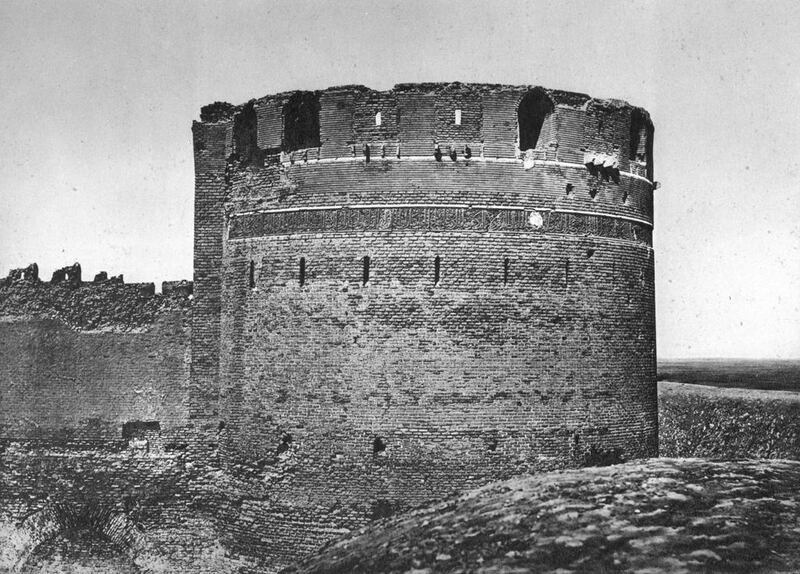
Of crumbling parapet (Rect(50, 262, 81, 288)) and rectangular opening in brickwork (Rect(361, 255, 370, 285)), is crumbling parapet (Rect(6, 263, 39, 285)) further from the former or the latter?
rectangular opening in brickwork (Rect(361, 255, 370, 285))

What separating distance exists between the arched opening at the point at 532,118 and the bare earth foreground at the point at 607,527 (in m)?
7.11

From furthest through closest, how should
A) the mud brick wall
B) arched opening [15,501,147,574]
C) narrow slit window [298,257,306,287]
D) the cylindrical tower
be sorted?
arched opening [15,501,147,574], the mud brick wall, narrow slit window [298,257,306,287], the cylindrical tower

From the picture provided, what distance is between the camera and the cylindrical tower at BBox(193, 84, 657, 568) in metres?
11.8

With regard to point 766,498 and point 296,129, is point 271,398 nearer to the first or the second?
point 296,129

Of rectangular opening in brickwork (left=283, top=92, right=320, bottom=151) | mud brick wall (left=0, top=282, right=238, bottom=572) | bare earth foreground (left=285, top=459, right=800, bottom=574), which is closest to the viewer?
bare earth foreground (left=285, top=459, right=800, bottom=574)

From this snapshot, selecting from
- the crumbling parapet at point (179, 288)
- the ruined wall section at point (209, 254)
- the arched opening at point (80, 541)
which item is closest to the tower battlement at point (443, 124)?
the ruined wall section at point (209, 254)

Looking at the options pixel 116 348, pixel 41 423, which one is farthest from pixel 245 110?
pixel 41 423

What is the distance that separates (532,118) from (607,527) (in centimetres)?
881

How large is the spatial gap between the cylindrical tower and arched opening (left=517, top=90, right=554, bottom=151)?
0.11 feet

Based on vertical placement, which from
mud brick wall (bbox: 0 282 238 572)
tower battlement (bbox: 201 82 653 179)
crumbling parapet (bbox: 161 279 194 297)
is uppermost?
tower battlement (bbox: 201 82 653 179)

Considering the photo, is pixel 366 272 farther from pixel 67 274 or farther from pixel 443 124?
pixel 67 274

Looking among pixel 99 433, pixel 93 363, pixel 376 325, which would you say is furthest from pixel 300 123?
pixel 99 433

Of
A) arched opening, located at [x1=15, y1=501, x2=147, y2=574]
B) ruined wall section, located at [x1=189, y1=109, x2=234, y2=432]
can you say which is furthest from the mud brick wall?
ruined wall section, located at [x1=189, y1=109, x2=234, y2=432]

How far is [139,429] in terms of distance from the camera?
14.0 m
